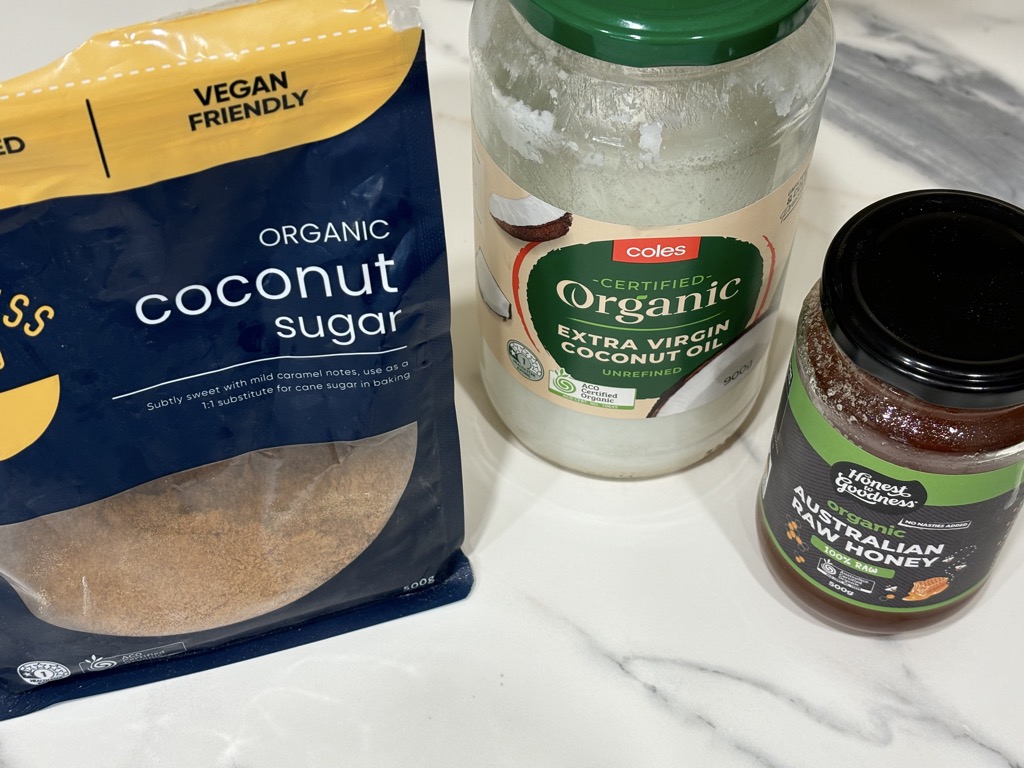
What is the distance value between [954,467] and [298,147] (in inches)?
14.6

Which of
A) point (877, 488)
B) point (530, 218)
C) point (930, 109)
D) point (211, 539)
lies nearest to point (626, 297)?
point (530, 218)

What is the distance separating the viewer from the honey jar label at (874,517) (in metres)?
0.63

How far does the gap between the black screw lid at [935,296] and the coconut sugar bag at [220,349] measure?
0.22m

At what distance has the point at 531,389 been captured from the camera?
0.77 metres

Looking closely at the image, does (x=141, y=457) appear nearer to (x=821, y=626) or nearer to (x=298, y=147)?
(x=298, y=147)

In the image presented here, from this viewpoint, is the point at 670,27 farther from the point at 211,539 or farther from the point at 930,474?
the point at 211,539

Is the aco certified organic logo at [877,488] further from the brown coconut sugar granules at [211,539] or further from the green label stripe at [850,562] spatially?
the brown coconut sugar granules at [211,539]

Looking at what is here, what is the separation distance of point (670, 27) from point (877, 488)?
271mm

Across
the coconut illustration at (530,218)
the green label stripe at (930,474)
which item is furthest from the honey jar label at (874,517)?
the coconut illustration at (530,218)

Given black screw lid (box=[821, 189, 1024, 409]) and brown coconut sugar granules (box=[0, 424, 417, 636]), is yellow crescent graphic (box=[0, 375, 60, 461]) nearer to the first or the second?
brown coconut sugar granules (box=[0, 424, 417, 636])

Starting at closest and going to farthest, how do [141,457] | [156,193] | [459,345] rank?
[156,193], [141,457], [459,345]

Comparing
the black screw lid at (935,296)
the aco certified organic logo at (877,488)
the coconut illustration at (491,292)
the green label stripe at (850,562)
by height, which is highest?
the black screw lid at (935,296)

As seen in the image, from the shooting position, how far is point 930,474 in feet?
2.02

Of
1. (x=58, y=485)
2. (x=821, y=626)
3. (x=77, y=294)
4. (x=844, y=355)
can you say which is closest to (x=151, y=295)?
(x=77, y=294)
